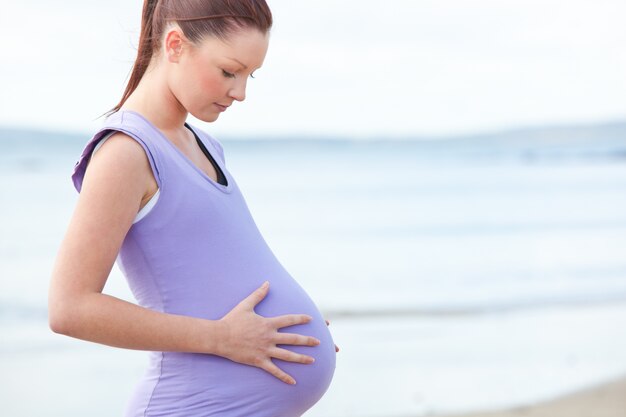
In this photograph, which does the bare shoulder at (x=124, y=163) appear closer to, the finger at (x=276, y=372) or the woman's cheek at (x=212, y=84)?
the woman's cheek at (x=212, y=84)

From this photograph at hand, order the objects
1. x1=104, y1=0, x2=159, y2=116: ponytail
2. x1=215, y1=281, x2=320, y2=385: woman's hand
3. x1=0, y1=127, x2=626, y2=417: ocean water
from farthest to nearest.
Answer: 1. x1=0, y1=127, x2=626, y2=417: ocean water
2. x1=104, y1=0, x2=159, y2=116: ponytail
3. x1=215, y1=281, x2=320, y2=385: woman's hand

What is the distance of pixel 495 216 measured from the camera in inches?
521

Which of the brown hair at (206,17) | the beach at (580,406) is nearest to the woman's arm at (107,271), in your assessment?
the brown hair at (206,17)

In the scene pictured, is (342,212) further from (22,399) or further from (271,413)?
(271,413)

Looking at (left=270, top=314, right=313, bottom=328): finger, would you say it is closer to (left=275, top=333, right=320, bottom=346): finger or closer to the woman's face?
(left=275, top=333, right=320, bottom=346): finger

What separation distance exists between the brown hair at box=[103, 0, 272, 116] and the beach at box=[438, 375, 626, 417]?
3090mm

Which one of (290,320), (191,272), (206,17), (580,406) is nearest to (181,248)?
(191,272)

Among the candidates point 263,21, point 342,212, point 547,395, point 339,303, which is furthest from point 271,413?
point 342,212

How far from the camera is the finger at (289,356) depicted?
175 centimetres

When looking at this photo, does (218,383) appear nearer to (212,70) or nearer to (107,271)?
(107,271)

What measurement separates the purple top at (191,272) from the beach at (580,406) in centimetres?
291

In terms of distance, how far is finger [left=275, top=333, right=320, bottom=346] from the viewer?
177 centimetres

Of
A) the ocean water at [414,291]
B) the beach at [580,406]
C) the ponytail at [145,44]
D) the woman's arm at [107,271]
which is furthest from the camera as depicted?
the ocean water at [414,291]

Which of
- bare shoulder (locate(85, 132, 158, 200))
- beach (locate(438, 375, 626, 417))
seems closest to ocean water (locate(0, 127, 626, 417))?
beach (locate(438, 375, 626, 417))
